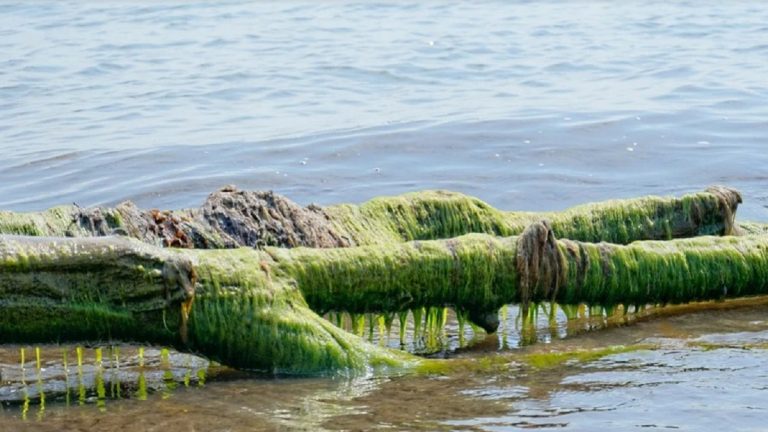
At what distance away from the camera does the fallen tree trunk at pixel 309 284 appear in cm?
534

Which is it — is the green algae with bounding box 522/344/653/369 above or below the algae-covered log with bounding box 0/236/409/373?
below

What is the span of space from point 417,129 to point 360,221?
7804 millimetres

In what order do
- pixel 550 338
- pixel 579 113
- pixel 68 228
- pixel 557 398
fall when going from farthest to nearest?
1. pixel 579 113
2. pixel 550 338
3. pixel 68 228
4. pixel 557 398

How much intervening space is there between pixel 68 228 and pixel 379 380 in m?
1.85

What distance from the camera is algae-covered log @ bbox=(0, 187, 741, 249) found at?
6.37 meters

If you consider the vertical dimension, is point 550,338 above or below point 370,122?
below

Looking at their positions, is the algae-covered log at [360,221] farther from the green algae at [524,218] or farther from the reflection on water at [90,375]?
the reflection on water at [90,375]

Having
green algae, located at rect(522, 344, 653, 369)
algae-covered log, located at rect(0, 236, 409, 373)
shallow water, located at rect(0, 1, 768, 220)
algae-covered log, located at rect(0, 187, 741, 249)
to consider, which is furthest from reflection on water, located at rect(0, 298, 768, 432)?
shallow water, located at rect(0, 1, 768, 220)

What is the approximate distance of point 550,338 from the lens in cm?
678

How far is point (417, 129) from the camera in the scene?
14742 mm

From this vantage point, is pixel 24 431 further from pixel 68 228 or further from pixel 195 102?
pixel 195 102

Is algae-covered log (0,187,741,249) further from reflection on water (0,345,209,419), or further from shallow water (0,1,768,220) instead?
shallow water (0,1,768,220)

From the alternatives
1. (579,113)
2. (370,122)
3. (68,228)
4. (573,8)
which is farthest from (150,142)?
(573,8)

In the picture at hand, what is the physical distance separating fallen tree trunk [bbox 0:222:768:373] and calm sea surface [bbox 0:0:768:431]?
8.5 inches
